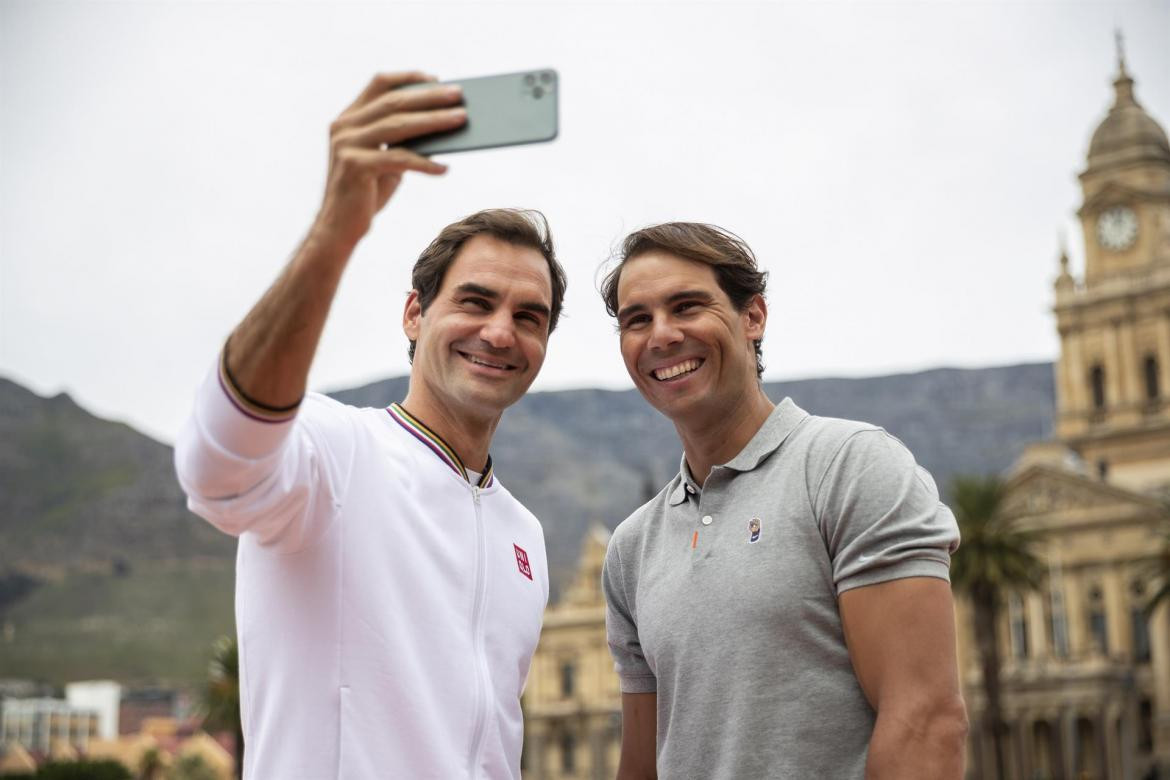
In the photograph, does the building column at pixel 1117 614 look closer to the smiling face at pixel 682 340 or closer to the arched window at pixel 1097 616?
the arched window at pixel 1097 616

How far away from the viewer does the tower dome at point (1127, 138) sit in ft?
220

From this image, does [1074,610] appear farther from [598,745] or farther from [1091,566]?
[598,745]

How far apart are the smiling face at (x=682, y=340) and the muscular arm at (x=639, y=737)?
1041 mm

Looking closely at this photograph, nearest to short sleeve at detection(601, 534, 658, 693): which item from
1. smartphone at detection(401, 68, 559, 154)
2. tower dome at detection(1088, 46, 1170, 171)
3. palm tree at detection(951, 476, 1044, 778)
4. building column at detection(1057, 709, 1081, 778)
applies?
smartphone at detection(401, 68, 559, 154)

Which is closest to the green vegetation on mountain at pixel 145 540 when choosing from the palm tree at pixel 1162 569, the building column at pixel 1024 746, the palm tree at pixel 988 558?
the building column at pixel 1024 746

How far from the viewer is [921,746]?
3.61m

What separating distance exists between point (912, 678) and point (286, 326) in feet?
6.39

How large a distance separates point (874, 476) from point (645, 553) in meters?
1.08

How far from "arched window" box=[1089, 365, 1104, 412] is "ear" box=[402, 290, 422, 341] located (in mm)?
66847

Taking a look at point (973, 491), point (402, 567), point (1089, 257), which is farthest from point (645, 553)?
point (1089, 257)

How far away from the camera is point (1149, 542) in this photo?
2071 inches

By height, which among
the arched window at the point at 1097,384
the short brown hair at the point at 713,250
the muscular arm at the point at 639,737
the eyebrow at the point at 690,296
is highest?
the arched window at the point at 1097,384

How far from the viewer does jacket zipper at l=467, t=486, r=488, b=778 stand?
157 inches

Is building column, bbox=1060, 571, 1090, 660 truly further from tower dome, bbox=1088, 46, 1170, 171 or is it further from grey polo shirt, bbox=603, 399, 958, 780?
grey polo shirt, bbox=603, 399, 958, 780
